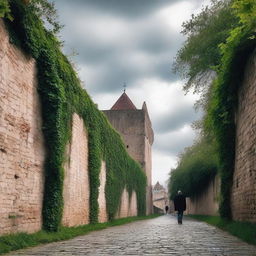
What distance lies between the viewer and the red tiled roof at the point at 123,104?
48938 mm

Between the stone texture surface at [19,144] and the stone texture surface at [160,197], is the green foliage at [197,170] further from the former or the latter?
the stone texture surface at [160,197]

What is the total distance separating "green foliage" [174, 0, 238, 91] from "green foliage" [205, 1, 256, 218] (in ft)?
15.6

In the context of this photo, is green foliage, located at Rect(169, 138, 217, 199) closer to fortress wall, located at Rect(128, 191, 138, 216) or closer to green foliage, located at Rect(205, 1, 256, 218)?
fortress wall, located at Rect(128, 191, 138, 216)

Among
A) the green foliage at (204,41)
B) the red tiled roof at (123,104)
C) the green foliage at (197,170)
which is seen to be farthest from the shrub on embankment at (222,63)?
the red tiled roof at (123,104)

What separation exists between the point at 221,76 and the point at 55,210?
682cm

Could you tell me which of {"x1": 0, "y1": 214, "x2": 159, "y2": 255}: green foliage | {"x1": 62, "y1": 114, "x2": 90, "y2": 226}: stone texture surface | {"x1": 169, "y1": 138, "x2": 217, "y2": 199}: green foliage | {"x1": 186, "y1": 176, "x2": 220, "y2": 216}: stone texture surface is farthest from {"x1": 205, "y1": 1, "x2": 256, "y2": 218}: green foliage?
{"x1": 186, "y1": 176, "x2": 220, "y2": 216}: stone texture surface

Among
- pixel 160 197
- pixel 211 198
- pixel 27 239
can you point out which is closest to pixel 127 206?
pixel 211 198

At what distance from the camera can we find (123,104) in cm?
4934

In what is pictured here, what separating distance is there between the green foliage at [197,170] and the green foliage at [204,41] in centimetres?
408

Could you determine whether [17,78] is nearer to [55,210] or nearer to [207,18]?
[55,210]

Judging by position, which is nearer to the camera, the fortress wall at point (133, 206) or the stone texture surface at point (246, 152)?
the stone texture surface at point (246, 152)

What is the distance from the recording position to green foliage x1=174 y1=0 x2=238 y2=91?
18.2 m

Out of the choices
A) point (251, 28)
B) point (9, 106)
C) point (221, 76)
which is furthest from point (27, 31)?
point (221, 76)

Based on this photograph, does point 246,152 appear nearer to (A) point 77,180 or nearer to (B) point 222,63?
(B) point 222,63
